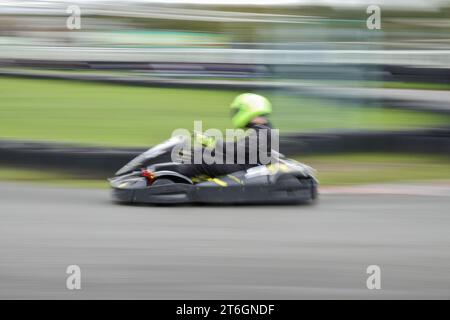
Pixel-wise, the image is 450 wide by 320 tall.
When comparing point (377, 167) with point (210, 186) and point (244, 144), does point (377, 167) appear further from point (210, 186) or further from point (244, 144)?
point (210, 186)

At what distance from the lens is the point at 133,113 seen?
1368cm

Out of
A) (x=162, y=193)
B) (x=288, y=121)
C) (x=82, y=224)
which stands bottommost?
(x=82, y=224)

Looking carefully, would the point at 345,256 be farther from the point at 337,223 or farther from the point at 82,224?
the point at 82,224

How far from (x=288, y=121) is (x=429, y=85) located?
15.0 ft

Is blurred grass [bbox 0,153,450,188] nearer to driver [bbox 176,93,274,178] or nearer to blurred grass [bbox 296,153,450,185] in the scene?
blurred grass [bbox 296,153,450,185]

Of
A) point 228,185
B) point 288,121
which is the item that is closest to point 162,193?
point 228,185

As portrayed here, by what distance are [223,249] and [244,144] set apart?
165 centimetres

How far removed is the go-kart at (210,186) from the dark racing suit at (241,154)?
6 centimetres

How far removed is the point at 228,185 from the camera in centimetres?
614

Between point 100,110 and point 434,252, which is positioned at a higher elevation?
point 100,110

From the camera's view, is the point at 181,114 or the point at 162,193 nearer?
the point at 162,193

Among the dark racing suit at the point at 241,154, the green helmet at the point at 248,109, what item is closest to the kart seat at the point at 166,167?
the dark racing suit at the point at 241,154

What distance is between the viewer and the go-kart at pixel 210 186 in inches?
240

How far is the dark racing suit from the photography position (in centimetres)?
614
